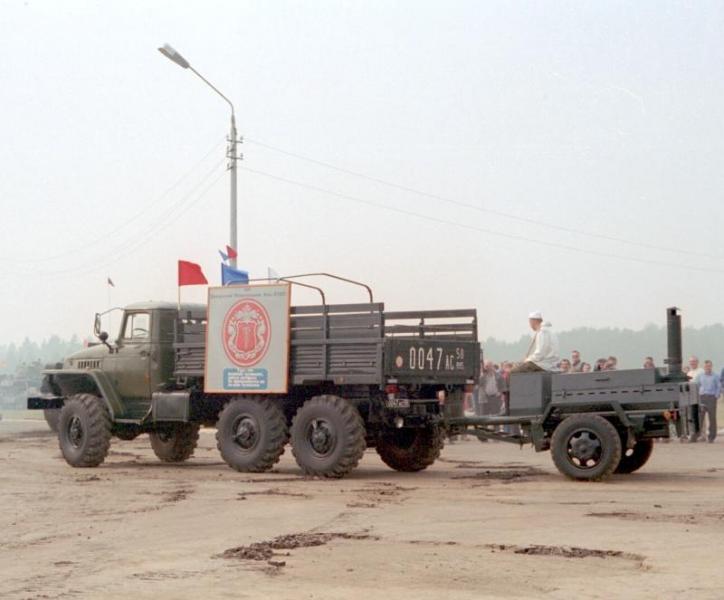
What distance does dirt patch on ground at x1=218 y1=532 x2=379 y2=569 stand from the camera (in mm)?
9242

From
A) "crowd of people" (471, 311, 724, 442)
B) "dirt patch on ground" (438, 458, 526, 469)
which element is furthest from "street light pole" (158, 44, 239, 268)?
"dirt patch on ground" (438, 458, 526, 469)

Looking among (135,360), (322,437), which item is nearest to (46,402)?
(135,360)

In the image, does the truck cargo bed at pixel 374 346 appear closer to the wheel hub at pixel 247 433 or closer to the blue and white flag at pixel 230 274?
the wheel hub at pixel 247 433

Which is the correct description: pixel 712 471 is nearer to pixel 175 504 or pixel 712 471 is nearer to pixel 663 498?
pixel 663 498

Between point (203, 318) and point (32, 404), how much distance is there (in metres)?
3.38

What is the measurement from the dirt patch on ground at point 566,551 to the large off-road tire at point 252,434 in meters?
8.16

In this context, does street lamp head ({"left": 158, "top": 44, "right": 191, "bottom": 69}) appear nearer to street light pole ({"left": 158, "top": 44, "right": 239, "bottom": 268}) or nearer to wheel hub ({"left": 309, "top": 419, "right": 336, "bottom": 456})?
street light pole ({"left": 158, "top": 44, "right": 239, "bottom": 268})

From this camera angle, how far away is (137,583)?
26.9ft

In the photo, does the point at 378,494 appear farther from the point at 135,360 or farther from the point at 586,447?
the point at 135,360

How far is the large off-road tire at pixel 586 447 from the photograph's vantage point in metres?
15.5

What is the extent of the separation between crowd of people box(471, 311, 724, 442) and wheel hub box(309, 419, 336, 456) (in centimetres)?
237

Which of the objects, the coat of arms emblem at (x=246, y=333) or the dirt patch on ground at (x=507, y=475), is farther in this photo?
the coat of arms emblem at (x=246, y=333)

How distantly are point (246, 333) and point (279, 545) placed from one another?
8492 millimetres

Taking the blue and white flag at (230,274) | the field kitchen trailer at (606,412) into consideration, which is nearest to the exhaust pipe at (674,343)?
the field kitchen trailer at (606,412)
